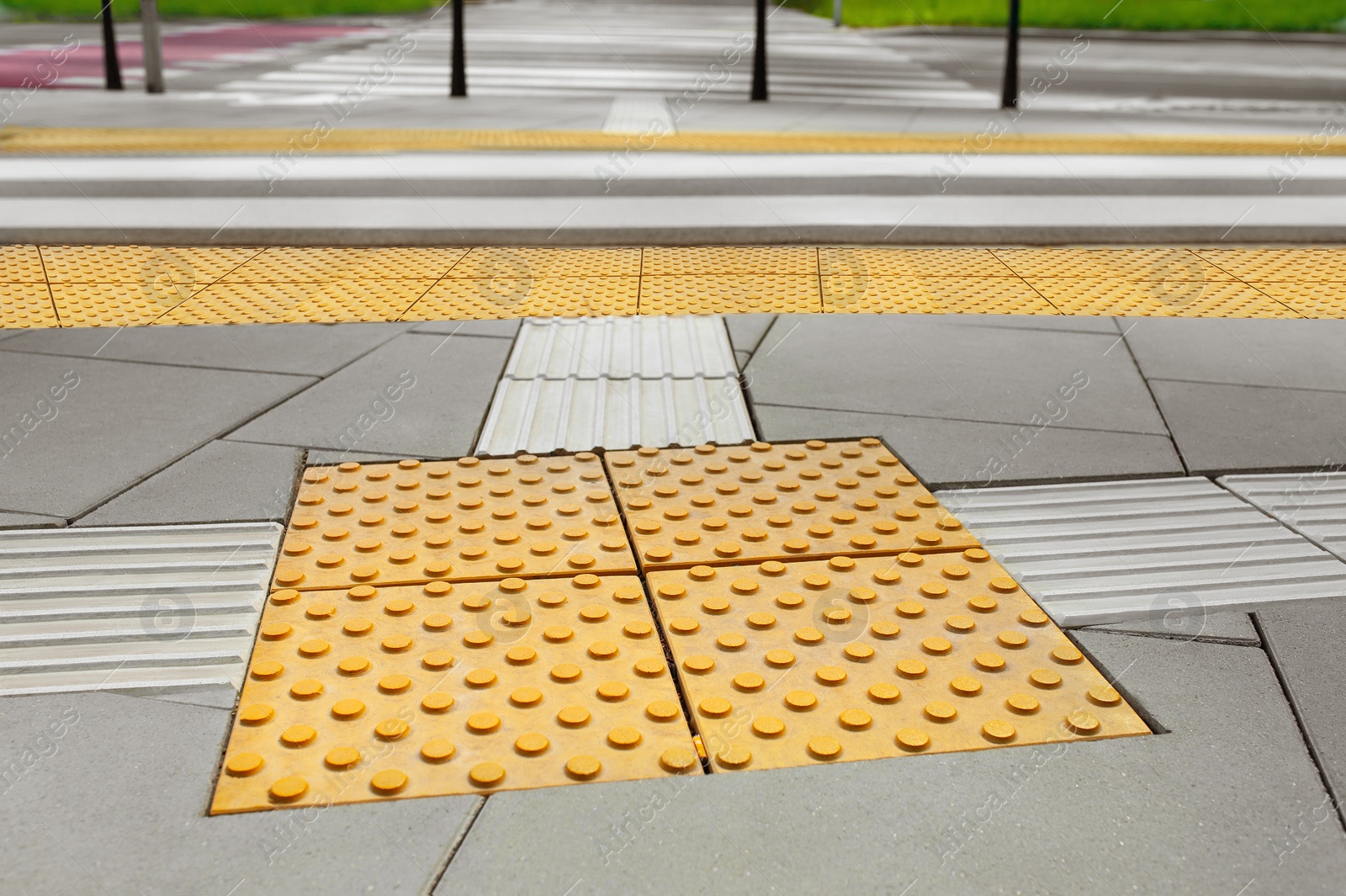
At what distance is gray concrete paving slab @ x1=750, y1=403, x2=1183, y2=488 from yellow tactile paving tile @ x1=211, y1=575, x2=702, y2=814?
1160 millimetres

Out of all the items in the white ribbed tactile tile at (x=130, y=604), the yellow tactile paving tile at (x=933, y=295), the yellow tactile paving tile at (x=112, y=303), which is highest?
the yellow tactile paving tile at (x=933, y=295)

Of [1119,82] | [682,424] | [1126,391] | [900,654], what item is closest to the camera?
[900,654]

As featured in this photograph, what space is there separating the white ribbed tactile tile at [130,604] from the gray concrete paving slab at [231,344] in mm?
1349

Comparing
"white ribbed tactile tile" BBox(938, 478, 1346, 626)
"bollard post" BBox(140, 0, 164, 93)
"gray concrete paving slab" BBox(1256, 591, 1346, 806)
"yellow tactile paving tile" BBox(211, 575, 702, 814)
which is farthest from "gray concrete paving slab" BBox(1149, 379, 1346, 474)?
"bollard post" BBox(140, 0, 164, 93)

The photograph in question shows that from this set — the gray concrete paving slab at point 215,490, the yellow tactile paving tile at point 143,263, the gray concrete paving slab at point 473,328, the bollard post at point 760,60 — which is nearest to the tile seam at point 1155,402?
the gray concrete paving slab at point 473,328

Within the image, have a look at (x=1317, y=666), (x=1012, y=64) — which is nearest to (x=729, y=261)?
(x=1317, y=666)

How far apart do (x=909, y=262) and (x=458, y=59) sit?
767cm

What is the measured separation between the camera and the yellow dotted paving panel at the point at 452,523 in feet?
8.77

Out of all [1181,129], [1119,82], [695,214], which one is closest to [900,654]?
[695,214]

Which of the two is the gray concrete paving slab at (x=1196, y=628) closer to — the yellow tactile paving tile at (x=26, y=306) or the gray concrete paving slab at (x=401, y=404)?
the gray concrete paving slab at (x=401, y=404)

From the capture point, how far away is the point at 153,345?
429 centimetres

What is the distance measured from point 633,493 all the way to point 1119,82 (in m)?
13.5

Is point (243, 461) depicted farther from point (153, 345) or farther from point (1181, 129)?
point (1181, 129)

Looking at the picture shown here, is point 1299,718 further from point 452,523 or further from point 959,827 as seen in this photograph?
point 452,523
